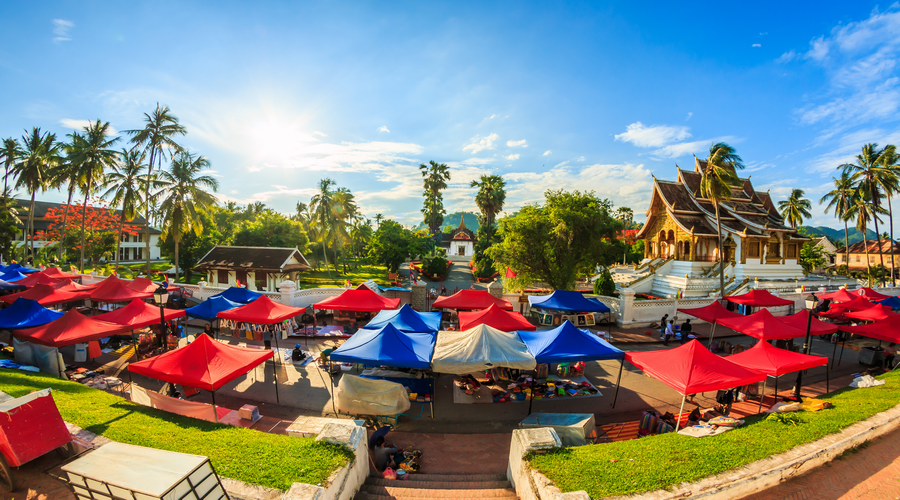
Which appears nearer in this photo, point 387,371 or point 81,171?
point 387,371

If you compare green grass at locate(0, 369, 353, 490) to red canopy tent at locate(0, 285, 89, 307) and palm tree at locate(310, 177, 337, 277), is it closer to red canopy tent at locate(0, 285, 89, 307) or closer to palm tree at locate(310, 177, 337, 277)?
red canopy tent at locate(0, 285, 89, 307)

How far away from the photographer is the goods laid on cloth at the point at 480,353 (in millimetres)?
9664

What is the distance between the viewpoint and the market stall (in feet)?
27.0

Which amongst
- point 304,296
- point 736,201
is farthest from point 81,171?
point 736,201

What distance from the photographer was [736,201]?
33719 mm

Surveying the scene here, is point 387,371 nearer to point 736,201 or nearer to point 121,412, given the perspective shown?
point 121,412

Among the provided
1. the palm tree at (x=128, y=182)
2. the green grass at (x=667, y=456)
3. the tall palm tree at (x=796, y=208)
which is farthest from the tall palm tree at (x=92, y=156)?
the tall palm tree at (x=796, y=208)

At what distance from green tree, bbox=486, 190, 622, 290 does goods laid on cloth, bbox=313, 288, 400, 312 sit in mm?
9183

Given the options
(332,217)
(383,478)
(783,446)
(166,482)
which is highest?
(332,217)

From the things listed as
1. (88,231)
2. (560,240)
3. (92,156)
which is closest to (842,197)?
(560,240)

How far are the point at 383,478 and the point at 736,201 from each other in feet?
129

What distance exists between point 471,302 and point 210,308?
1108 cm

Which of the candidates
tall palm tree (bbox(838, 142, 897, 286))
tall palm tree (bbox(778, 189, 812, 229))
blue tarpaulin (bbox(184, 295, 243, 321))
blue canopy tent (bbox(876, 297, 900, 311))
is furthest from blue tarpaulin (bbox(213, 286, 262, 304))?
tall palm tree (bbox(778, 189, 812, 229))

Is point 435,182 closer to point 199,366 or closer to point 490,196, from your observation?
point 490,196
